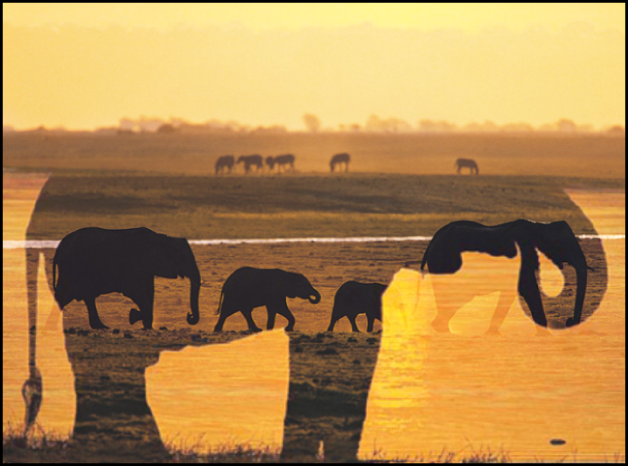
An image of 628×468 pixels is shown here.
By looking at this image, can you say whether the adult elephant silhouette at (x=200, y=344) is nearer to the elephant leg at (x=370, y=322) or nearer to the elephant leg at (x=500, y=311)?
the elephant leg at (x=370, y=322)

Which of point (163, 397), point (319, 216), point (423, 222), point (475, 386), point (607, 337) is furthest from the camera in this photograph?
point (319, 216)

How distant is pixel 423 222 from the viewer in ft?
120

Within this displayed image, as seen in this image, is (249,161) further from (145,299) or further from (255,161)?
(145,299)

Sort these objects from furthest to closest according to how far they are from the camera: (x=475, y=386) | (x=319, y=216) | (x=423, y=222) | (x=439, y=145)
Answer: (x=439, y=145) → (x=319, y=216) → (x=423, y=222) → (x=475, y=386)

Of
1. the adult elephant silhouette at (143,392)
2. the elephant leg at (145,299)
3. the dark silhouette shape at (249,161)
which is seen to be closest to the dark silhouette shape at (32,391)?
the adult elephant silhouette at (143,392)

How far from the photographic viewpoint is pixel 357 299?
14477 millimetres

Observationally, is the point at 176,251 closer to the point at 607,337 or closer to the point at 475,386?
the point at 475,386

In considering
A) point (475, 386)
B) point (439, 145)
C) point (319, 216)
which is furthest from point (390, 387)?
point (439, 145)

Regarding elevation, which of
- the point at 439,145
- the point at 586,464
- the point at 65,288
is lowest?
the point at 586,464

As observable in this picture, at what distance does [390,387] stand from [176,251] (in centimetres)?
301

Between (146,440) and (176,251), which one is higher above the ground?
(176,251)
